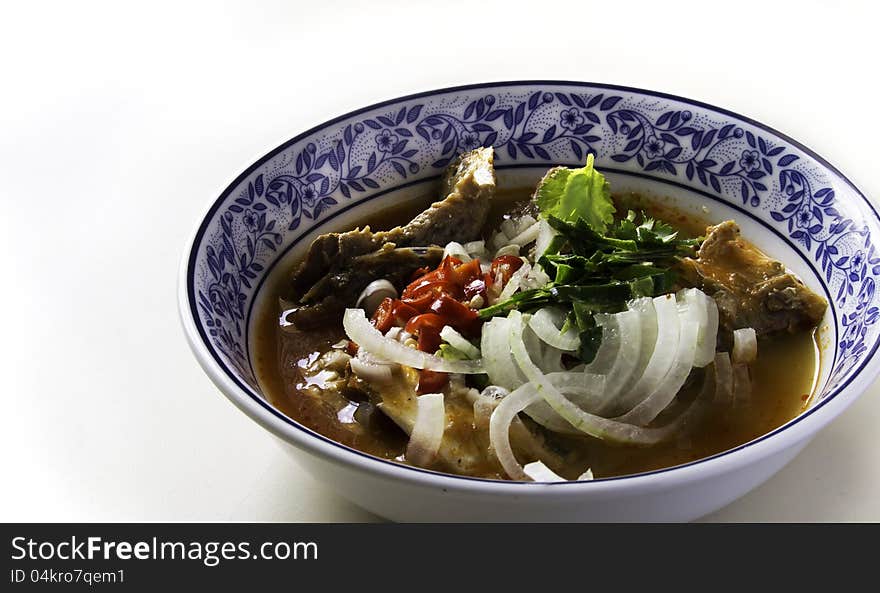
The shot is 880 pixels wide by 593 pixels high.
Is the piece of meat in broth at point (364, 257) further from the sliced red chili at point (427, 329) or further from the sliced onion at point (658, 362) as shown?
the sliced onion at point (658, 362)

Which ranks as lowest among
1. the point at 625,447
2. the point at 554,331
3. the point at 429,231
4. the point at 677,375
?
the point at 625,447

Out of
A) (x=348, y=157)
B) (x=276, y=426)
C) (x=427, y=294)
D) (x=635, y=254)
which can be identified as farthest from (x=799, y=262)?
(x=276, y=426)

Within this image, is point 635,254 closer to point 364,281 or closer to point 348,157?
point 364,281

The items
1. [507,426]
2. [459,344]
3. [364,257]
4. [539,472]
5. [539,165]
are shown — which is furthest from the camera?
[539,165]

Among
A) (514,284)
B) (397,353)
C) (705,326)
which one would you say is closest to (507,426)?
(397,353)

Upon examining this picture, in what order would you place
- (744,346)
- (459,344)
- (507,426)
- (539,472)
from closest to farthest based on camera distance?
(539,472) < (507,426) < (459,344) < (744,346)

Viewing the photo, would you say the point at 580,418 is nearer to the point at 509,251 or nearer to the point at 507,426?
the point at 507,426

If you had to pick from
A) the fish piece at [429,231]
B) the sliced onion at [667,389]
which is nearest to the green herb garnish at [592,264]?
the sliced onion at [667,389]
